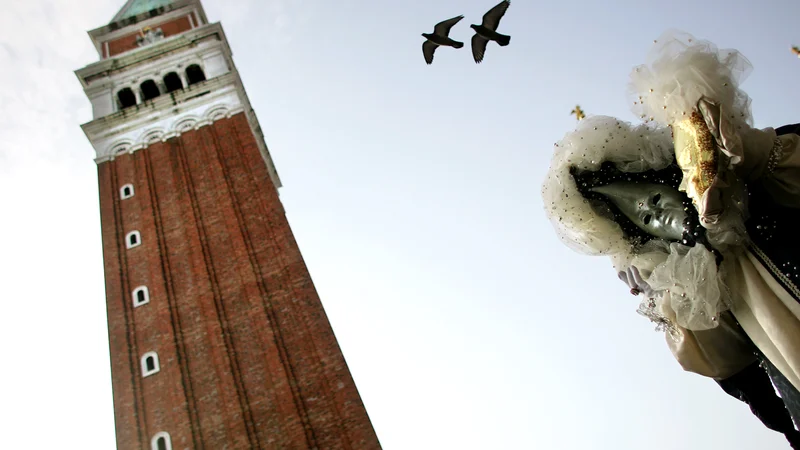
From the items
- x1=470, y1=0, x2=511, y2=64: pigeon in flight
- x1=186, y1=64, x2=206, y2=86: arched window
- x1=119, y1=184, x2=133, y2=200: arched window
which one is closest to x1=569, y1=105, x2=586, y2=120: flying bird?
x1=470, y1=0, x2=511, y2=64: pigeon in flight

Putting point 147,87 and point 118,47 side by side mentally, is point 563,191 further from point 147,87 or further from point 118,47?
point 118,47

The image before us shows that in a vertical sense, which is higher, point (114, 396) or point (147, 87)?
point (147, 87)

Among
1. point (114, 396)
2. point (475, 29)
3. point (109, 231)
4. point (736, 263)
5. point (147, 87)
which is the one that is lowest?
point (736, 263)

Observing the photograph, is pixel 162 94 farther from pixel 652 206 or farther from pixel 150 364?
pixel 652 206

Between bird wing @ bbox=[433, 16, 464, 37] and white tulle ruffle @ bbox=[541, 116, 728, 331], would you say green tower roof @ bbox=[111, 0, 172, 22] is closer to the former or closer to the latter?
bird wing @ bbox=[433, 16, 464, 37]

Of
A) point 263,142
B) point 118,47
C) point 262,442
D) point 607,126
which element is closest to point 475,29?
point 607,126

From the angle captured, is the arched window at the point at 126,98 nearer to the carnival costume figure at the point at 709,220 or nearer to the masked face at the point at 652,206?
the carnival costume figure at the point at 709,220

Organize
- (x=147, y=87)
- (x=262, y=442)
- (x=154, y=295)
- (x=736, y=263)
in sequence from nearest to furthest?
1. (x=736, y=263)
2. (x=262, y=442)
3. (x=154, y=295)
4. (x=147, y=87)

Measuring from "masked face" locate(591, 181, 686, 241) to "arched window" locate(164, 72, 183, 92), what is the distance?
64.8ft

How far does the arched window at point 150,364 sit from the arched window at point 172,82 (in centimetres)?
953

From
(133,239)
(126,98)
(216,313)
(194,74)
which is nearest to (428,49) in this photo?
(216,313)

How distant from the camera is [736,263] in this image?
3328mm

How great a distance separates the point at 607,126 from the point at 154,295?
45.7ft

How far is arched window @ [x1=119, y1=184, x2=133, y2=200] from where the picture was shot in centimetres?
1875
